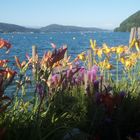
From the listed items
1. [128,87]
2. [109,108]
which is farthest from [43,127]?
[128,87]

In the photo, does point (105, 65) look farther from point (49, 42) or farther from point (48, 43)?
point (49, 42)

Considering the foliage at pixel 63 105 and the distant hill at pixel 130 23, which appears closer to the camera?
the foliage at pixel 63 105

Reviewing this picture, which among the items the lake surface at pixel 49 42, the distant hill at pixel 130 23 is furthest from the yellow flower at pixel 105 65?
the distant hill at pixel 130 23

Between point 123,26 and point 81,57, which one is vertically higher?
point 81,57

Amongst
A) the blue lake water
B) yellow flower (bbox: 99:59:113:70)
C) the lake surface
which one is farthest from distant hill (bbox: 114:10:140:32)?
yellow flower (bbox: 99:59:113:70)

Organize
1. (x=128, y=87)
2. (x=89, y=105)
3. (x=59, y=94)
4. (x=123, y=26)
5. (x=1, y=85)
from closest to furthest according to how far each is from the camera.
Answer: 1. (x=1, y=85)
2. (x=59, y=94)
3. (x=89, y=105)
4. (x=128, y=87)
5. (x=123, y=26)

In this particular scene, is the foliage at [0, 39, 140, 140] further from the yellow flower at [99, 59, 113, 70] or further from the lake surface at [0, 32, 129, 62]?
the lake surface at [0, 32, 129, 62]

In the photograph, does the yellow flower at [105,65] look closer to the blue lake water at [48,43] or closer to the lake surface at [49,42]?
the blue lake water at [48,43]

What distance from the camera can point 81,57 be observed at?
18.0 ft

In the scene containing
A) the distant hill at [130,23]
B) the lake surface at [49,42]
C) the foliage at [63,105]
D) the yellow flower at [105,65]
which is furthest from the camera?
the distant hill at [130,23]

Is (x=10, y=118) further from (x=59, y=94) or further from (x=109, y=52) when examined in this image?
(x=109, y=52)

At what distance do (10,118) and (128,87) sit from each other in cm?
256

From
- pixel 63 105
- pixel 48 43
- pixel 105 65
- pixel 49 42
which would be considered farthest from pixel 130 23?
pixel 63 105

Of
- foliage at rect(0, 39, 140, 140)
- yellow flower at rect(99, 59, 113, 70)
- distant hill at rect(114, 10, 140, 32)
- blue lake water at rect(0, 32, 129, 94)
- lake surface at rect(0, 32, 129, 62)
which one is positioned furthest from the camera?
distant hill at rect(114, 10, 140, 32)
